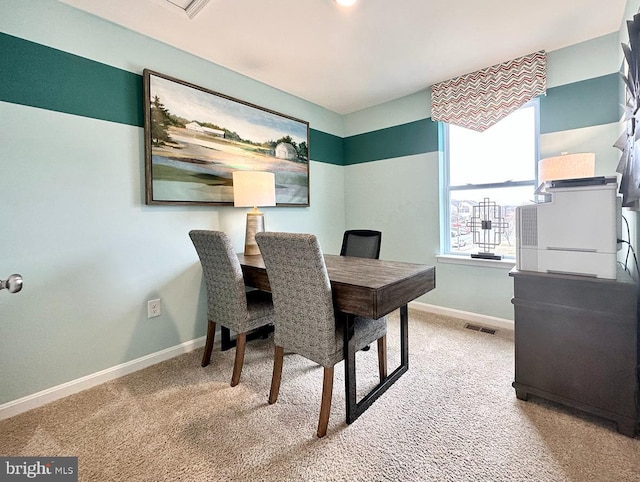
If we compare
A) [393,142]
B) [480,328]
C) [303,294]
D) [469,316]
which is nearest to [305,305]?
[303,294]

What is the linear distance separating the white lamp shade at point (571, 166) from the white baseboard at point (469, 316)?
1414 millimetres

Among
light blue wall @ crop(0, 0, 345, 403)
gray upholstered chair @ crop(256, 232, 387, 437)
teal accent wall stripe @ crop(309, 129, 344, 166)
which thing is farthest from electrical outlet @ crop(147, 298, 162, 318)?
teal accent wall stripe @ crop(309, 129, 344, 166)

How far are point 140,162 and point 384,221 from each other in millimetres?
2628

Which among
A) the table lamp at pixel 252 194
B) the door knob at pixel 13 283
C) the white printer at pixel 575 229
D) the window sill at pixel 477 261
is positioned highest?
the table lamp at pixel 252 194

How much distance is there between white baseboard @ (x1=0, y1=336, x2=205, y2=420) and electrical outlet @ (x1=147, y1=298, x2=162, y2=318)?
30 centimetres

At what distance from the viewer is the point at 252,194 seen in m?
2.45

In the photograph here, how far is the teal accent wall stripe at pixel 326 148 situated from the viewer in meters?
3.56

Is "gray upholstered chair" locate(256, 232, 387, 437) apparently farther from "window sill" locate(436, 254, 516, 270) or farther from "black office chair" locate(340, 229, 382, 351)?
"window sill" locate(436, 254, 516, 270)

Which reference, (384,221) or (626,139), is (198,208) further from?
(626,139)

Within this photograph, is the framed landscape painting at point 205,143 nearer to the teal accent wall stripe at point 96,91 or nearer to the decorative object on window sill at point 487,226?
the teal accent wall stripe at point 96,91

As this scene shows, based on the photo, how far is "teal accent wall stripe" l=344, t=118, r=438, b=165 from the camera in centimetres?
325

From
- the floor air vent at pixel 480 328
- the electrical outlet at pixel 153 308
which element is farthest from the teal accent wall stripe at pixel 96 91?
the floor air vent at pixel 480 328

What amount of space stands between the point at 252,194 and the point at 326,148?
1671 mm

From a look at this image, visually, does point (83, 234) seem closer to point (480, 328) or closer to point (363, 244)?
point (363, 244)
